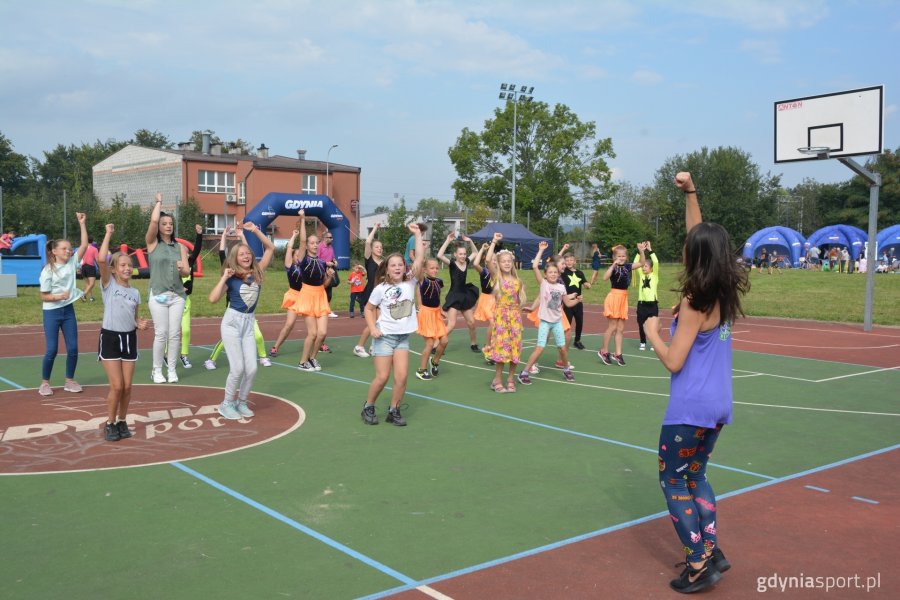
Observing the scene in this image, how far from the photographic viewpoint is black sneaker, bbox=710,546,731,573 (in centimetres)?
461

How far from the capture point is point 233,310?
8477mm

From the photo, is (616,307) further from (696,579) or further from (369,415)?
(696,579)

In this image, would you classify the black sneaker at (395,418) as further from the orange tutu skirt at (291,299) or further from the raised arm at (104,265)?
the orange tutu skirt at (291,299)

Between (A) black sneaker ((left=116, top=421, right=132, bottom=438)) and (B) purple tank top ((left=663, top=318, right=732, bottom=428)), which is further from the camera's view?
(A) black sneaker ((left=116, top=421, right=132, bottom=438))

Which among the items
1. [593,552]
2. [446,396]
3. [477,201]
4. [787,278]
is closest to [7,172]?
[477,201]

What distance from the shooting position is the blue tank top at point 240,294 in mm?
8516

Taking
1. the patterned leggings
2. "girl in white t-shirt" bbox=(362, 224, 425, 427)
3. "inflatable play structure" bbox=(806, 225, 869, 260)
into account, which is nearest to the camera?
the patterned leggings

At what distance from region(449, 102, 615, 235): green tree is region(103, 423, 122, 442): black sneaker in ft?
191

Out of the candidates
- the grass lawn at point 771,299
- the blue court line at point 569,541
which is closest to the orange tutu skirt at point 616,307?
the blue court line at point 569,541

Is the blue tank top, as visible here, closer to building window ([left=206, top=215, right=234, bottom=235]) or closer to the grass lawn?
the grass lawn

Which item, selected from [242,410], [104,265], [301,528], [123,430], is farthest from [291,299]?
[301,528]

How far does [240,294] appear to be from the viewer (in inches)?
336

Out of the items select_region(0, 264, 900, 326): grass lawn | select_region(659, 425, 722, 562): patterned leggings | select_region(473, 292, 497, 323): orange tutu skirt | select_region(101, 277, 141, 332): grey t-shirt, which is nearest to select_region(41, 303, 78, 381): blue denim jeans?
select_region(101, 277, 141, 332): grey t-shirt

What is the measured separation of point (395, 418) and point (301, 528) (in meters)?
3.17
